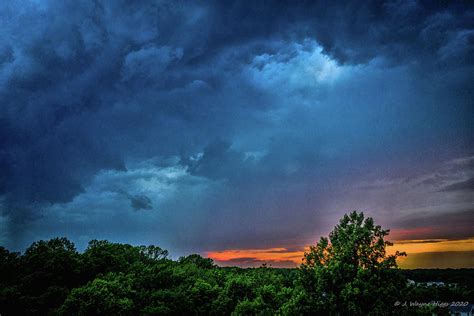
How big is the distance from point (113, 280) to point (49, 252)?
1281 centimetres

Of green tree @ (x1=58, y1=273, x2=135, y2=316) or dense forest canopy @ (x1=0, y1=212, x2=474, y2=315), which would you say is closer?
dense forest canopy @ (x1=0, y1=212, x2=474, y2=315)

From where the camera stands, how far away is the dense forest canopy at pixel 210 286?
1956cm

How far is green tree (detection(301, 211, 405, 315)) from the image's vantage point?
19141 millimetres

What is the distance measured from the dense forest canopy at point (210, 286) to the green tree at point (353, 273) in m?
0.05

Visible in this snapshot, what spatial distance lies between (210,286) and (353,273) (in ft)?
135

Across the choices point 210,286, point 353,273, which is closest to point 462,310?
point 210,286

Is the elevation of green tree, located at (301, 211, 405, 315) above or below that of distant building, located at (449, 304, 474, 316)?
above

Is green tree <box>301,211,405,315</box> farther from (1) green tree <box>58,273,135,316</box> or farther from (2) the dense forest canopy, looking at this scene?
(1) green tree <box>58,273,135,316</box>

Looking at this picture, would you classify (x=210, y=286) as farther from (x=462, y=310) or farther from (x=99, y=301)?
(x=462, y=310)

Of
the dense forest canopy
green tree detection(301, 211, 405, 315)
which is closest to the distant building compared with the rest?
the dense forest canopy

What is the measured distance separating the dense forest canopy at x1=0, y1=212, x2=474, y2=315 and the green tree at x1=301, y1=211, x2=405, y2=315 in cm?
5

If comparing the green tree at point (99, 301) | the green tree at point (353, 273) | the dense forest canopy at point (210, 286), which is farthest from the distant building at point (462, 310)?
the green tree at point (353, 273)

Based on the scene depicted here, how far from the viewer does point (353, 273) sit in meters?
20.2

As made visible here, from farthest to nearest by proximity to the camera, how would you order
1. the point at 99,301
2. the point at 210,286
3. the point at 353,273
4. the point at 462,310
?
the point at 462,310 < the point at 210,286 < the point at 99,301 < the point at 353,273
